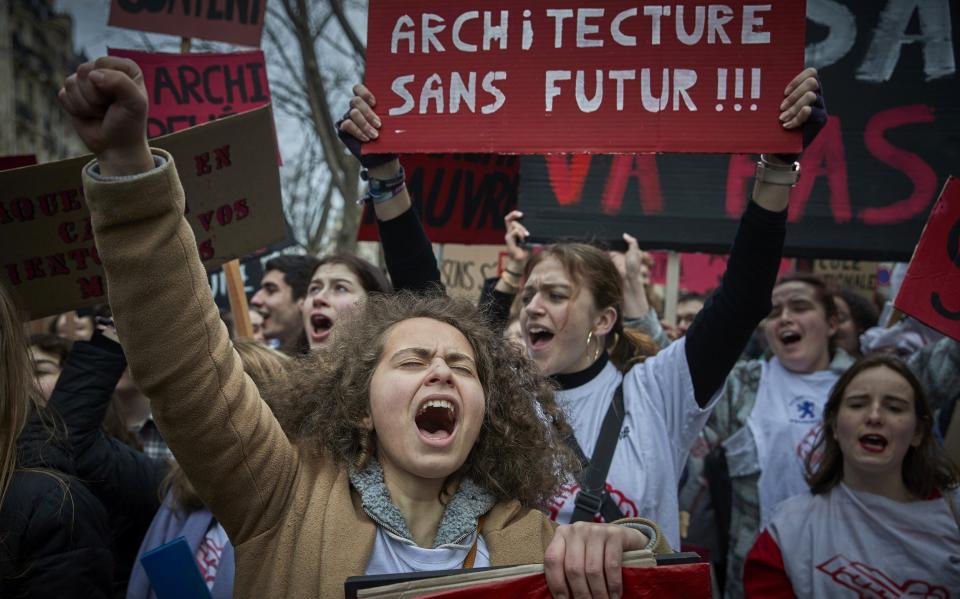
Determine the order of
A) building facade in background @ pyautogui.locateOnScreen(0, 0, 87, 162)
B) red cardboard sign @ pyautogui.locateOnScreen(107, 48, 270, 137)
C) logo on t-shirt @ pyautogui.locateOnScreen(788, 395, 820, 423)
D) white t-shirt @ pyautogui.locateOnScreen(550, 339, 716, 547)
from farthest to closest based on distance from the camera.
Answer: building facade in background @ pyautogui.locateOnScreen(0, 0, 87, 162) → red cardboard sign @ pyautogui.locateOnScreen(107, 48, 270, 137) → logo on t-shirt @ pyautogui.locateOnScreen(788, 395, 820, 423) → white t-shirt @ pyautogui.locateOnScreen(550, 339, 716, 547)

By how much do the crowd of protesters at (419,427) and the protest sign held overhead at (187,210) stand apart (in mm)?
195

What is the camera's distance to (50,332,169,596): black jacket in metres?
2.63

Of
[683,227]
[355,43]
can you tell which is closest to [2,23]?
[355,43]

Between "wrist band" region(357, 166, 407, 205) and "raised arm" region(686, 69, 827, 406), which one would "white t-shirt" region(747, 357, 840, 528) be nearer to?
"raised arm" region(686, 69, 827, 406)

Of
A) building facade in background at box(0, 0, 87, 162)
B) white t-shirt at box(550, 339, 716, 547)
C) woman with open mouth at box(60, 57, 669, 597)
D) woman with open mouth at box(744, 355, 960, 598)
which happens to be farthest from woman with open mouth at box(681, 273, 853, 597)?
building facade in background at box(0, 0, 87, 162)

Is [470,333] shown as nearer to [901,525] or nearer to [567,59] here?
[567,59]

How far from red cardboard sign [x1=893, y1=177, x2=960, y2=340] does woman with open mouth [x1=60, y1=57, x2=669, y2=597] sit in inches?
58.8

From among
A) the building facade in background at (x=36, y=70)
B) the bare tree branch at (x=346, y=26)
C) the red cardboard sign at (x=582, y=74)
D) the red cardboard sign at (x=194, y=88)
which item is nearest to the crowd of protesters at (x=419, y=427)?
the red cardboard sign at (x=582, y=74)

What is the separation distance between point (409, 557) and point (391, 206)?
4.08 feet

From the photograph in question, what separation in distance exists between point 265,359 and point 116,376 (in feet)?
1.62

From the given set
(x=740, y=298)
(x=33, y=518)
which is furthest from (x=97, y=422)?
(x=740, y=298)

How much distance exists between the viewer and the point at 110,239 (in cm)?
149

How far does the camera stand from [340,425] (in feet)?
6.63

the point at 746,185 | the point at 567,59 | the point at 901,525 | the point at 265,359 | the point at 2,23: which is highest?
the point at 2,23
